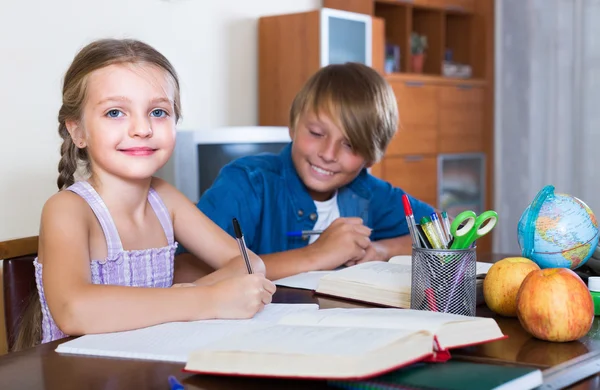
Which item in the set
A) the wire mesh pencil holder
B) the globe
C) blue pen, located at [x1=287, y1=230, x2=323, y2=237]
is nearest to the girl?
the wire mesh pencil holder

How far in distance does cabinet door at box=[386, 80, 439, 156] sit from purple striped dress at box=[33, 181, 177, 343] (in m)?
2.75

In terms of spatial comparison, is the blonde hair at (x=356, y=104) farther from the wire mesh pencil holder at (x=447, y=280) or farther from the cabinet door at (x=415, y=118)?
the cabinet door at (x=415, y=118)

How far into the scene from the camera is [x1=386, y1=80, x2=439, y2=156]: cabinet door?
4082 mm

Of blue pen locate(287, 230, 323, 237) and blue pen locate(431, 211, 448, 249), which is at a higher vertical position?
blue pen locate(431, 211, 448, 249)

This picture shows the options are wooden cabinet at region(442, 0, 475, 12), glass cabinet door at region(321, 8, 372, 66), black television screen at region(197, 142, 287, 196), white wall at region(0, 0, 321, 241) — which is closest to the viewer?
white wall at region(0, 0, 321, 241)

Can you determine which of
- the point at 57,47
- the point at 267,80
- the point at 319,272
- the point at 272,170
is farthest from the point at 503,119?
the point at 319,272

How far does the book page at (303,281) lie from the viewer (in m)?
1.36

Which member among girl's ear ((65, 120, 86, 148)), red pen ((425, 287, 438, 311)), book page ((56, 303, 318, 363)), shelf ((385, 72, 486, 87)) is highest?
shelf ((385, 72, 486, 87))

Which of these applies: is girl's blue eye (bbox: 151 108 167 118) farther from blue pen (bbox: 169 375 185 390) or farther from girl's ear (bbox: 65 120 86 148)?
blue pen (bbox: 169 375 185 390)

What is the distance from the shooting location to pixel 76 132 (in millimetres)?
1346

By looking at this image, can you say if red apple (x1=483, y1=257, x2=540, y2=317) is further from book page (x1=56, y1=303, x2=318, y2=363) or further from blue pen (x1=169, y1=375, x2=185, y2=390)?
blue pen (x1=169, y1=375, x2=185, y2=390)

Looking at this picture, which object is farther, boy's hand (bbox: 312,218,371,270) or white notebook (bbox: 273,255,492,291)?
Answer: boy's hand (bbox: 312,218,371,270)

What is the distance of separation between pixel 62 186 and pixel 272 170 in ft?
2.00

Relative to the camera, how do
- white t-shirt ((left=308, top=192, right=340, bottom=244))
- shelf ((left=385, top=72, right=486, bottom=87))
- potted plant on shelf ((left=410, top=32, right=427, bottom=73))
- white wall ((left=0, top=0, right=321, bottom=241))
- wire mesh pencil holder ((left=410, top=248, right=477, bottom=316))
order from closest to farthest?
wire mesh pencil holder ((left=410, top=248, right=477, bottom=316)) → white t-shirt ((left=308, top=192, right=340, bottom=244)) → white wall ((left=0, top=0, right=321, bottom=241)) → shelf ((left=385, top=72, right=486, bottom=87)) → potted plant on shelf ((left=410, top=32, right=427, bottom=73))
